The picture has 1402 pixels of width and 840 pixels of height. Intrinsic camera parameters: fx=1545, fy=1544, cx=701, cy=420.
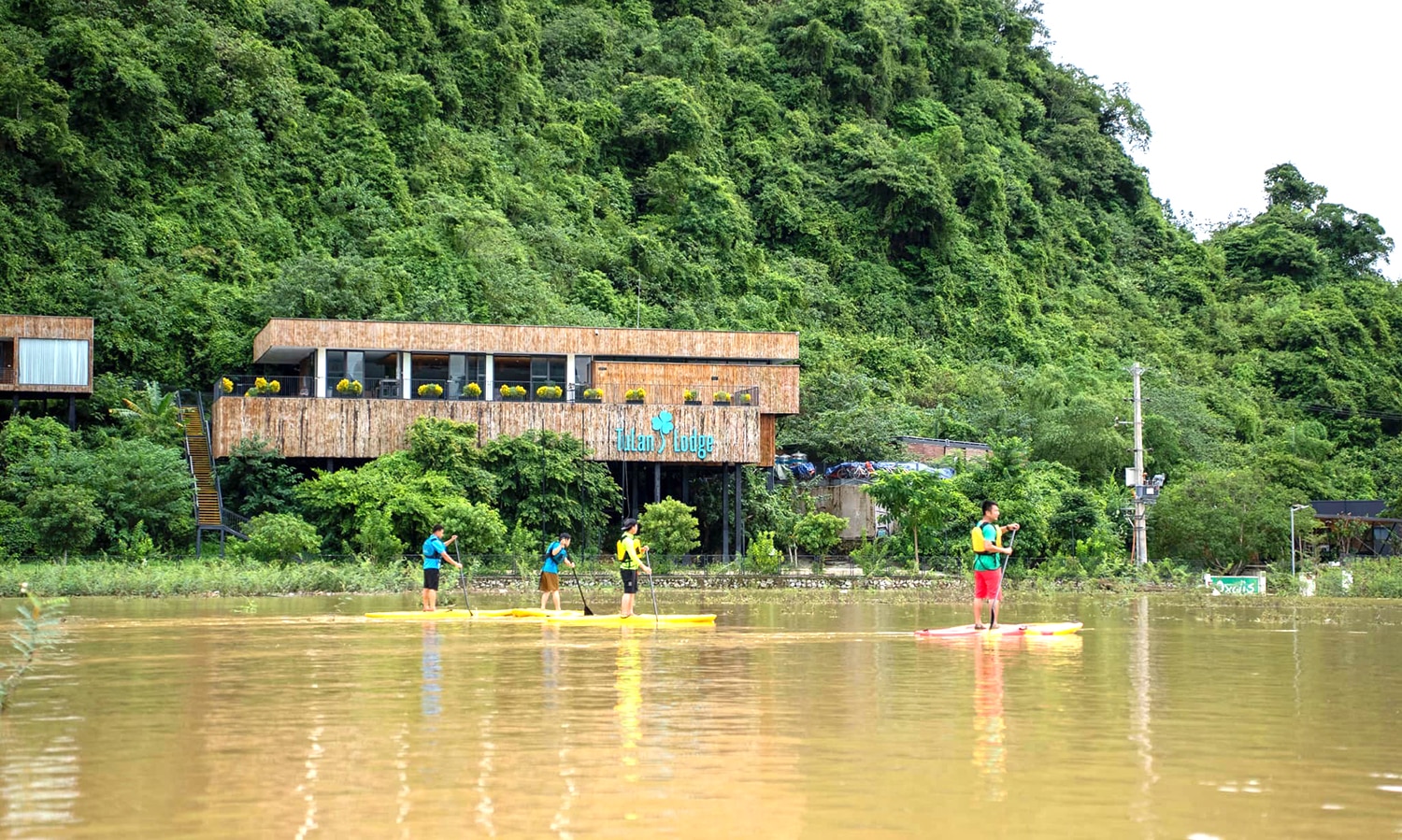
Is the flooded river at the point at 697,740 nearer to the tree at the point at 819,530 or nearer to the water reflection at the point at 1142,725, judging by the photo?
the water reflection at the point at 1142,725

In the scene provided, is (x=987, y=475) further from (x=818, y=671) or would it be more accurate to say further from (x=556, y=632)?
(x=818, y=671)

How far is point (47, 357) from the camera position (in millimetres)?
42812

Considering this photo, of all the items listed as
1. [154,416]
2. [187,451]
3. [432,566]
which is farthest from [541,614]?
[154,416]

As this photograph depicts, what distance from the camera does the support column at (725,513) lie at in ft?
142

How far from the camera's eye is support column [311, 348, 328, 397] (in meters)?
43.0

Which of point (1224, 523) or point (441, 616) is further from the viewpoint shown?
point (1224, 523)

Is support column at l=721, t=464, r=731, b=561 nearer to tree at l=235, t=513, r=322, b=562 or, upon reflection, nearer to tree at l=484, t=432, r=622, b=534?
tree at l=484, t=432, r=622, b=534

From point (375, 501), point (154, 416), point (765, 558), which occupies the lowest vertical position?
point (765, 558)

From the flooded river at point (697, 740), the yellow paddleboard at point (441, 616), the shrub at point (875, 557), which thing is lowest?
the yellow paddleboard at point (441, 616)

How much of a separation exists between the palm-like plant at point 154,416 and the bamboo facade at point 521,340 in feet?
10.5

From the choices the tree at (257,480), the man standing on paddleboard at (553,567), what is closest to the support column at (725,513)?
the tree at (257,480)

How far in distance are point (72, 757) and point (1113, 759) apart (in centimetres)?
590

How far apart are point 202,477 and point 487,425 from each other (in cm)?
779

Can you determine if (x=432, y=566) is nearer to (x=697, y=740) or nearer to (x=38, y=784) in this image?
(x=697, y=740)
